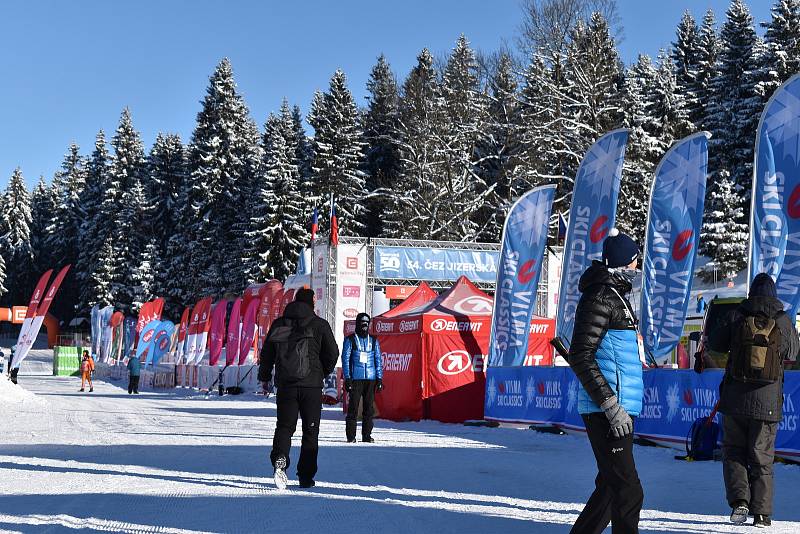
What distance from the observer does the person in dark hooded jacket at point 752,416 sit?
7.16m

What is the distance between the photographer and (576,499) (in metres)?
8.34

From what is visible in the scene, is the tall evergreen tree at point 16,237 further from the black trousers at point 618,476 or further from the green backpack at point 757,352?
the black trousers at point 618,476

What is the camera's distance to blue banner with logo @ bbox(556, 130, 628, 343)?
17.0 m

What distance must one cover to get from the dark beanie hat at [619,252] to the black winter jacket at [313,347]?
4230 mm

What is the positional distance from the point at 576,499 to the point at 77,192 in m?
99.1

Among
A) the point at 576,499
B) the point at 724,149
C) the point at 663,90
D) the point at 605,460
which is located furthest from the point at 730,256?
the point at 605,460

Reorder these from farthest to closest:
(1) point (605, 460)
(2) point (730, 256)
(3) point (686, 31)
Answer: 1. (3) point (686, 31)
2. (2) point (730, 256)
3. (1) point (605, 460)

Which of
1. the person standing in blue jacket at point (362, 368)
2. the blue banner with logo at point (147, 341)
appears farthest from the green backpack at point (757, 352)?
the blue banner with logo at point (147, 341)

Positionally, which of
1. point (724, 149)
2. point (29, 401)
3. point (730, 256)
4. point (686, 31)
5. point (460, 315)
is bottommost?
point (29, 401)

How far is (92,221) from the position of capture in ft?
308

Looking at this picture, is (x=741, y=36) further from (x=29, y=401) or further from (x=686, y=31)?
(x=29, y=401)

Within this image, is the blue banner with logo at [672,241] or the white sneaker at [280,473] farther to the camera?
the blue banner with logo at [672,241]

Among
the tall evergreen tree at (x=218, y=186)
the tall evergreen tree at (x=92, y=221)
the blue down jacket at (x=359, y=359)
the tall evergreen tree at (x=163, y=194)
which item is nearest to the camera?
the blue down jacket at (x=359, y=359)

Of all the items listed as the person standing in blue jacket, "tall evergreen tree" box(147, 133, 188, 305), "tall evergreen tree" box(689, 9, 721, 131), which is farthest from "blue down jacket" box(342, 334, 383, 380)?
"tall evergreen tree" box(147, 133, 188, 305)
